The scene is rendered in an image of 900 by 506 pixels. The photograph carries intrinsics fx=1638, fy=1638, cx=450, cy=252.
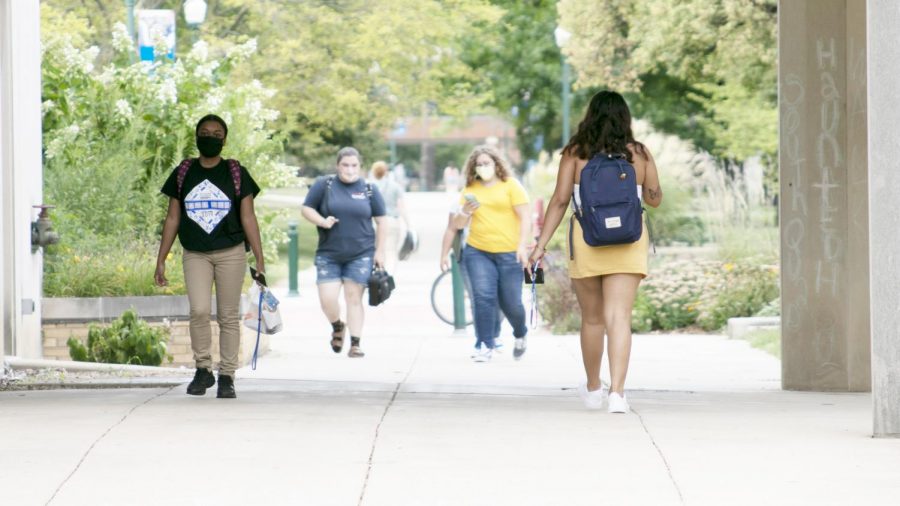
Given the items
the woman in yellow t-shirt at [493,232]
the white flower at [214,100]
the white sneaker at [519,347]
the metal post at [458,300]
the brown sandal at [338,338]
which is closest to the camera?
the woman in yellow t-shirt at [493,232]

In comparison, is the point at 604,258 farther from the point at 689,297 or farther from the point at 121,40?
the point at 121,40

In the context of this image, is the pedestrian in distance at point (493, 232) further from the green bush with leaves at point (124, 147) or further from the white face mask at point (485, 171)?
the green bush with leaves at point (124, 147)

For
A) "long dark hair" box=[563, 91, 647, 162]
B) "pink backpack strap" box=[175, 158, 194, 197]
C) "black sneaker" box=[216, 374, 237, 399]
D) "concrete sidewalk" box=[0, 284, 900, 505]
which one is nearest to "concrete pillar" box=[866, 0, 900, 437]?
"concrete sidewalk" box=[0, 284, 900, 505]

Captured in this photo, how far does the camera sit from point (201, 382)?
965cm

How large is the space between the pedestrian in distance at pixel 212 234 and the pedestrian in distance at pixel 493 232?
152 inches

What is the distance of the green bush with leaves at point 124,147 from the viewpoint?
44.8 ft

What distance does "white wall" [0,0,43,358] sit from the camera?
11.6 meters

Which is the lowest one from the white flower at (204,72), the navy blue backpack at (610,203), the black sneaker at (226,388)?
the black sneaker at (226,388)

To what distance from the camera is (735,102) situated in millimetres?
37031

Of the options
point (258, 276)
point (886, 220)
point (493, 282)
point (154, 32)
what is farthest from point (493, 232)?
point (154, 32)

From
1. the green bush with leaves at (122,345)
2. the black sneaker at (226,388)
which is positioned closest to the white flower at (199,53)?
the green bush with leaves at (122,345)

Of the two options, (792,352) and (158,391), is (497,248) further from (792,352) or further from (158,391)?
(158,391)

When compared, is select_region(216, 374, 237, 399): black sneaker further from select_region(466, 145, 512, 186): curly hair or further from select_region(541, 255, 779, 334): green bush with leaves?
select_region(541, 255, 779, 334): green bush with leaves

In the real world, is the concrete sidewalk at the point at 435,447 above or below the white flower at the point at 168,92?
below
